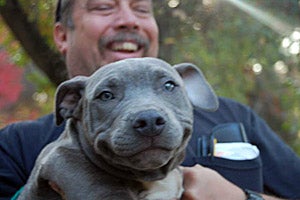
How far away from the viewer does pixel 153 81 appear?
2049 millimetres

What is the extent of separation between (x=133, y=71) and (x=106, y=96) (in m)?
0.11

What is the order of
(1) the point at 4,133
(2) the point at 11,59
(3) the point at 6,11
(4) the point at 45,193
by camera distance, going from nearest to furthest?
(4) the point at 45,193, (1) the point at 4,133, (3) the point at 6,11, (2) the point at 11,59

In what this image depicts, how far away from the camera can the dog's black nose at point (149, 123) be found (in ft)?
6.24

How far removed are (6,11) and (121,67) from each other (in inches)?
87.2

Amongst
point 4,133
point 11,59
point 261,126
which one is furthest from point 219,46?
point 4,133

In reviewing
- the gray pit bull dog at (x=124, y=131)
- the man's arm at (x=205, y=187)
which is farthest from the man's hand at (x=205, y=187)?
the gray pit bull dog at (x=124, y=131)

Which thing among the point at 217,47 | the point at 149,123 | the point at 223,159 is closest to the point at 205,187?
the point at 223,159

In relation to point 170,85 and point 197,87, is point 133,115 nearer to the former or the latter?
point 170,85

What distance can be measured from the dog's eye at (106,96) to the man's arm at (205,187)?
56cm

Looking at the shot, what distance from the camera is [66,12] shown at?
341 cm

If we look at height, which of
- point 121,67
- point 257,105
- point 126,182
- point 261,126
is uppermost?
point 121,67

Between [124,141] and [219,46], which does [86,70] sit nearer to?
[124,141]

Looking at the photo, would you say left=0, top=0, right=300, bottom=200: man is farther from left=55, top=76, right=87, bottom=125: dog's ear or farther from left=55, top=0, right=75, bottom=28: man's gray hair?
left=55, top=76, right=87, bottom=125: dog's ear

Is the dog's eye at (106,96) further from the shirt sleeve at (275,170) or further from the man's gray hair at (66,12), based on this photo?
the man's gray hair at (66,12)
